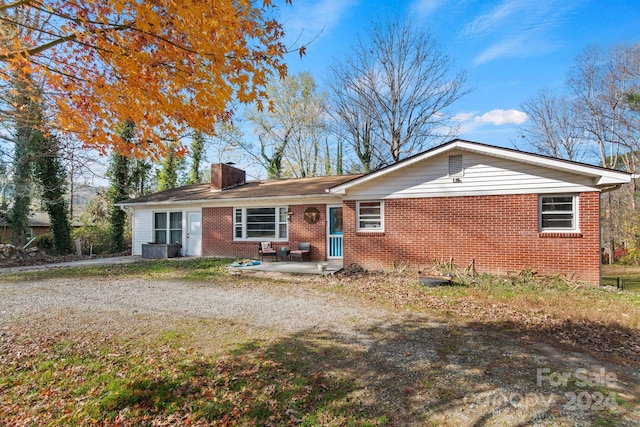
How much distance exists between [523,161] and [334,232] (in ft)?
23.2

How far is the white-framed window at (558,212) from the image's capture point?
9195 mm

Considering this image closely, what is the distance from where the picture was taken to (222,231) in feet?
50.7

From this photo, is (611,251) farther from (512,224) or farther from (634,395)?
(634,395)

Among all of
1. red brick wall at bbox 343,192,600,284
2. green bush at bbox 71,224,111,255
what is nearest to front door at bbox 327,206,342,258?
red brick wall at bbox 343,192,600,284

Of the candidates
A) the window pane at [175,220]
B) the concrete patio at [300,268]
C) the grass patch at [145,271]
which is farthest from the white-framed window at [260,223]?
the window pane at [175,220]

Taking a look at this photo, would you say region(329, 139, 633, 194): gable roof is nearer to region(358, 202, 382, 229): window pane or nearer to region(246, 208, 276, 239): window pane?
region(358, 202, 382, 229): window pane

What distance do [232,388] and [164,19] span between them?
15.4ft

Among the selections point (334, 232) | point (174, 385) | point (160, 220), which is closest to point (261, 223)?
point (334, 232)

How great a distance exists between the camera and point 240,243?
15.0m

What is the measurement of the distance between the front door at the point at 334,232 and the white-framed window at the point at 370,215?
6.28 feet

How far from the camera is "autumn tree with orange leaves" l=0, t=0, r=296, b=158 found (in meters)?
4.05

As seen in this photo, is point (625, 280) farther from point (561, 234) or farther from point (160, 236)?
point (160, 236)

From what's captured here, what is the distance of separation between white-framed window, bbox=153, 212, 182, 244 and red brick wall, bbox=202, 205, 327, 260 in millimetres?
1819

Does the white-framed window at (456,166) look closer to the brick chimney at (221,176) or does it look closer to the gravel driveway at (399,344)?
the gravel driveway at (399,344)
